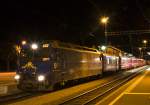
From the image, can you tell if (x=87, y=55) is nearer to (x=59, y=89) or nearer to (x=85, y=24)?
(x=59, y=89)

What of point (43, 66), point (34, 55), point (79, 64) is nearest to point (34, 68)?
point (43, 66)

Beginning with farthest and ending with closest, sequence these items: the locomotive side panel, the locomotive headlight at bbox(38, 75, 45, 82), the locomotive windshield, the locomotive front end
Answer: the locomotive side panel, the locomotive windshield, the locomotive front end, the locomotive headlight at bbox(38, 75, 45, 82)

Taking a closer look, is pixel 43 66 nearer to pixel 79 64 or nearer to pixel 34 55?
pixel 34 55

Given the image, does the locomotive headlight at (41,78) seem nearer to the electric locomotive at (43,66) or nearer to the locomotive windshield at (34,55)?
the electric locomotive at (43,66)

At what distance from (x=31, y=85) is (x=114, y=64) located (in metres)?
30.1

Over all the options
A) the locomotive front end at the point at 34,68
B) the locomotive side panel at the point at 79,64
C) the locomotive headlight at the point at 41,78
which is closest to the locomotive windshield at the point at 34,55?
the locomotive front end at the point at 34,68

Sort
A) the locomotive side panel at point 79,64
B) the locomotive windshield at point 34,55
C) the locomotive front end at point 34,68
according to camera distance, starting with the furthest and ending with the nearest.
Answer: the locomotive side panel at point 79,64
the locomotive windshield at point 34,55
the locomotive front end at point 34,68

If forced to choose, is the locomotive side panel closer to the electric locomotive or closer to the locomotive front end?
the electric locomotive

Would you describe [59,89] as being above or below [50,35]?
below

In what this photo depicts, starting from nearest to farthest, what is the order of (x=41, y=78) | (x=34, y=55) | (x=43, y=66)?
(x=41, y=78)
(x=43, y=66)
(x=34, y=55)

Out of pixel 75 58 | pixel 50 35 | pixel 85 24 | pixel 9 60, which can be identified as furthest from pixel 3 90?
pixel 85 24

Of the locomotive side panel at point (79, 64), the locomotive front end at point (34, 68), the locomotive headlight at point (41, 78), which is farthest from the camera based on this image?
the locomotive side panel at point (79, 64)

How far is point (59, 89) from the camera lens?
25.6 metres

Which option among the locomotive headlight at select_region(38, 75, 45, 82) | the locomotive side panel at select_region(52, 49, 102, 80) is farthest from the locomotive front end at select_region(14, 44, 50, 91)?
the locomotive side panel at select_region(52, 49, 102, 80)
